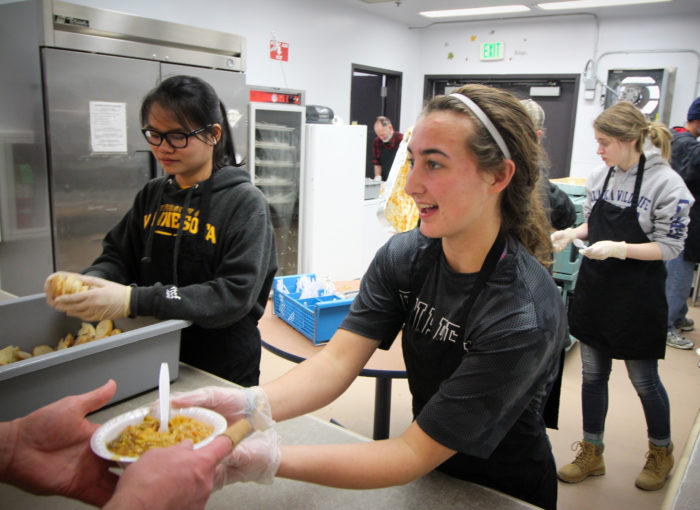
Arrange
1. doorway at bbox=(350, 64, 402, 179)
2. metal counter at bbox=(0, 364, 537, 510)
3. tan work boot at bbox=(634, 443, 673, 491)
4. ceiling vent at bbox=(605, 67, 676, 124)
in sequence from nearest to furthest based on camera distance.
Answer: metal counter at bbox=(0, 364, 537, 510), tan work boot at bbox=(634, 443, 673, 491), ceiling vent at bbox=(605, 67, 676, 124), doorway at bbox=(350, 64, 402, 179)

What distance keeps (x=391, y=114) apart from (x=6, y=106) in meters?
5.53

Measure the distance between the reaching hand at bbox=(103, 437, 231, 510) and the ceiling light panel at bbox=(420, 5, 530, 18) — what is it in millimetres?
6471

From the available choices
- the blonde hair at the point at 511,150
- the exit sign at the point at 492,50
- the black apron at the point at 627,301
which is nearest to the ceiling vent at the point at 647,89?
the exit sign at the point at 492,50

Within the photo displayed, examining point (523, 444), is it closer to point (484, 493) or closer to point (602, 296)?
point (484, 493)

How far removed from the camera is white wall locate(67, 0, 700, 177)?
512cm

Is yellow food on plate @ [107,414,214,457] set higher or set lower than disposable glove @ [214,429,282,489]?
higher

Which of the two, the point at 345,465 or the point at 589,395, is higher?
the point at 345,465

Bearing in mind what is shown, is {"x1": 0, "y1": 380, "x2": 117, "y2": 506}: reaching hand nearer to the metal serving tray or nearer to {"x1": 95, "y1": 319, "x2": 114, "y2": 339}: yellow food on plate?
the metal serving tray

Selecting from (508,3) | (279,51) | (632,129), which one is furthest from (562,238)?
(508,3)

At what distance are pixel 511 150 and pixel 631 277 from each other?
159cm

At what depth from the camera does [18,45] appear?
9.01ft

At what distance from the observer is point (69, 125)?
2850mm

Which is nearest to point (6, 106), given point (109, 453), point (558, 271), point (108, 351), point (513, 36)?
point (108, 351)

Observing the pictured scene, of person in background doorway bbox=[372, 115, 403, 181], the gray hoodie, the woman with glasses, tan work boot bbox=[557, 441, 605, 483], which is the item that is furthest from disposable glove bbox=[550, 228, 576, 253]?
person in background doorway bbox=[372, 115, 403, 181]
